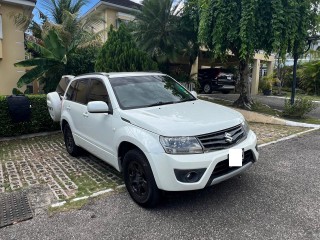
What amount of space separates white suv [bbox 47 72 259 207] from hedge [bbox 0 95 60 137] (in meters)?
3.50

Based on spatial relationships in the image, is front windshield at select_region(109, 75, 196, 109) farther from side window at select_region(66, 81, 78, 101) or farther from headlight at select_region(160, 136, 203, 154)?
side window at select_region(66, 81, 78, 101)

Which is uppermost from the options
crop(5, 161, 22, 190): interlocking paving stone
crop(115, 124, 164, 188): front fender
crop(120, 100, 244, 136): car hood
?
crop(120, 100, 244, 136): car hood

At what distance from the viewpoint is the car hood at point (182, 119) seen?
10.8 feet

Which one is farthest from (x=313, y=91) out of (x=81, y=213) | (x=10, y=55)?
(x=81, y=213)

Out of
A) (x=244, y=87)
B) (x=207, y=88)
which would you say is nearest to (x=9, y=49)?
(x=244, y=87)

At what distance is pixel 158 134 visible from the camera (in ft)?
10.8

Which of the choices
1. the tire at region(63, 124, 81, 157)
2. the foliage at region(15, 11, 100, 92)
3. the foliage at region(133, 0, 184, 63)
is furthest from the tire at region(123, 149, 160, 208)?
the foliage at region(133, 0, 184, 63)

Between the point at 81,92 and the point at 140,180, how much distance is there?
2522 millimetres

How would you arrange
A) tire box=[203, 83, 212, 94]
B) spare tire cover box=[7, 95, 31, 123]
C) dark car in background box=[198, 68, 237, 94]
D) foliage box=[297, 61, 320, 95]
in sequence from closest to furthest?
spare tire cover box=[7, 95, 31, 123] → dark car in background box=[198, 68, 237, 94] → tire box=[203, 83, 212, 94] → foliage box=[297, 61, 320, 95]

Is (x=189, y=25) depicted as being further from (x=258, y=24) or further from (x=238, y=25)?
(x=258, y=24)

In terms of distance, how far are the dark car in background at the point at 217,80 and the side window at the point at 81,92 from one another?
1446 cm

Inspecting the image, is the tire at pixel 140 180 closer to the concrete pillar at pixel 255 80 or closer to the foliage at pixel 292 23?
the foliage at pixel 292 23

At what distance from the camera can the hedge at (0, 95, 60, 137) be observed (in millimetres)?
7535

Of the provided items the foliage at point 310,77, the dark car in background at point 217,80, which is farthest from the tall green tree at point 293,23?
the foliage at point 310,77
